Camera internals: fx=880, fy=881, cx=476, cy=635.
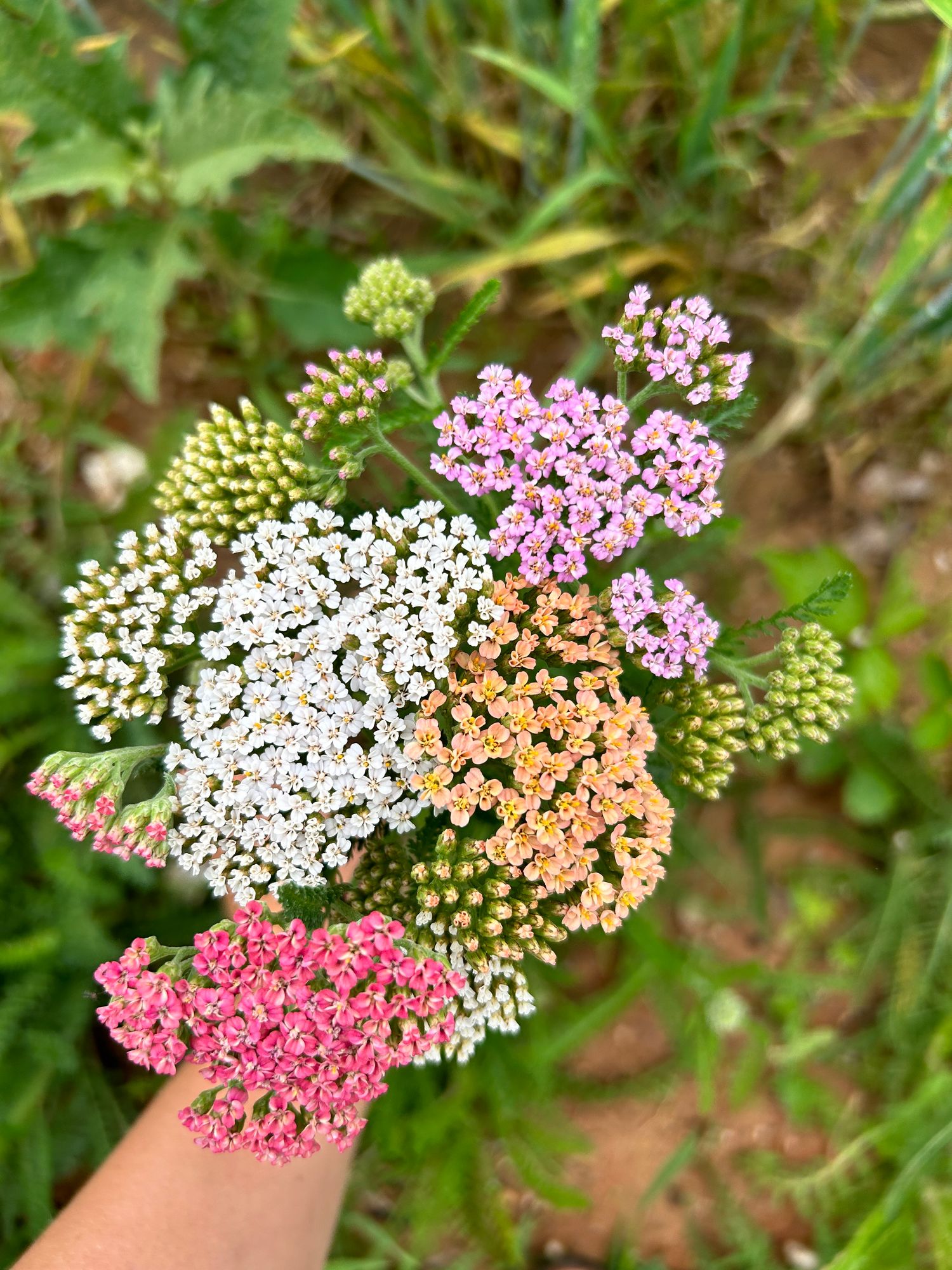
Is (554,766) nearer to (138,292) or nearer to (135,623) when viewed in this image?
(135,623)

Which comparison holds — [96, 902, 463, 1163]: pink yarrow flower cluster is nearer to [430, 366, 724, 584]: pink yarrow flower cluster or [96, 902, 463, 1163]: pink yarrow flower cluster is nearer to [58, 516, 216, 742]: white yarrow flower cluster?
[58, 516, 216, 742]: white yarrow flower cluster

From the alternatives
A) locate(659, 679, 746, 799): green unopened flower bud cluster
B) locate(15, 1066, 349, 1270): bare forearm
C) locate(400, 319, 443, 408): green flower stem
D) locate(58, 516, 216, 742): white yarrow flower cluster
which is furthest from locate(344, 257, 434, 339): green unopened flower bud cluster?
locate(15, 1066, 349, 1270): bare forearm

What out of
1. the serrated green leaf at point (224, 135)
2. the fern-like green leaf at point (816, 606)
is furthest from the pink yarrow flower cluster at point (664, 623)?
the serrated green leaf at point (224, 135)

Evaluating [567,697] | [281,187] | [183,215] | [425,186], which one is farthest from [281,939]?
[281,187]

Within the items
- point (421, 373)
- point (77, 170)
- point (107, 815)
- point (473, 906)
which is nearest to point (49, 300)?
point (77, 170)

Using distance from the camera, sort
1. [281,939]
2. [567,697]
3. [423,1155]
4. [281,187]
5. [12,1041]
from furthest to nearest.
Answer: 1. [281,187]
2. [423,1155]
3. [12,1041]
4. [567,697]
5. [281,939]

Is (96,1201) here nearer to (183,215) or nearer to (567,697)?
(567,697)

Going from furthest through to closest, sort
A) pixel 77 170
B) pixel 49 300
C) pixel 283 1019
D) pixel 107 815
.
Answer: pixel 49 300 < pixel 77 170 < pixel 107 815 < pixel 283 1019
